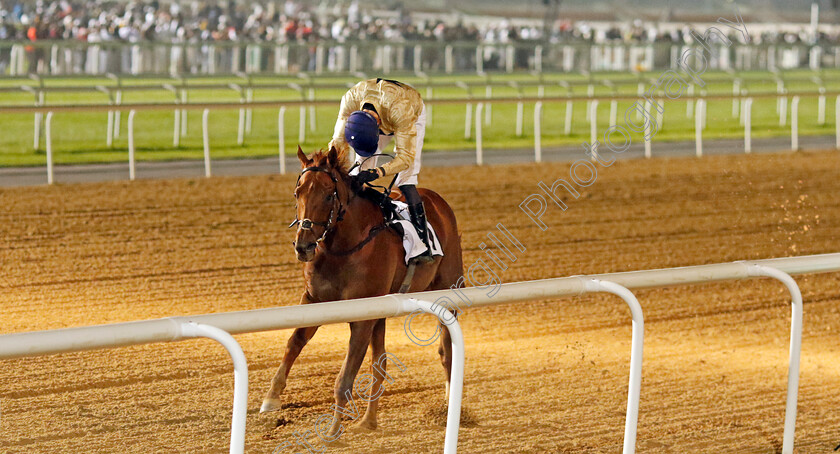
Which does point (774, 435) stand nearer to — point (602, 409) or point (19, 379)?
point (602, 409)

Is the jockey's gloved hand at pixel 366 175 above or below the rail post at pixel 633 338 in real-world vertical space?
above

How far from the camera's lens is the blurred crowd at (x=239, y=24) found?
2000 cm

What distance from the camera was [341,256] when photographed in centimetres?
429

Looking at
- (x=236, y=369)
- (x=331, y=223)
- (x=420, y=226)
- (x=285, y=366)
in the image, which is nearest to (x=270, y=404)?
(x=285, y=366)

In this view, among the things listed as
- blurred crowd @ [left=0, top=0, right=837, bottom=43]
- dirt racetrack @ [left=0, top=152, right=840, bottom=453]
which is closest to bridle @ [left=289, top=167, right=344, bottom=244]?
dirt racetrack @ [left=0, top=152, right=840, bottom=453]

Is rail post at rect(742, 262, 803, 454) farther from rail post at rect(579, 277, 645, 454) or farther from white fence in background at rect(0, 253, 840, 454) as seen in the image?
rail post at rect(579, 277, 645, 454)

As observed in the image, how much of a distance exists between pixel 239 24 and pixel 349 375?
20.5 metres

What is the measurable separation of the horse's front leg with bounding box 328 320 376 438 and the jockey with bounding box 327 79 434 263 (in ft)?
1.90

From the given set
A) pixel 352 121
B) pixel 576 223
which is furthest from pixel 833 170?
pixel 352 121

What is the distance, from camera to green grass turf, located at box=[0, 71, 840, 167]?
14.2m

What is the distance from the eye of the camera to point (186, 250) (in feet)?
26.4

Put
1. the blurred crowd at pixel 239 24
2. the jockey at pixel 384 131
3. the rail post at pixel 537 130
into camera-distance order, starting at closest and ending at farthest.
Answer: the jockey at pixel 384 131
the rail post at pixel 537 130
the blurred crowd at pixel 239 24

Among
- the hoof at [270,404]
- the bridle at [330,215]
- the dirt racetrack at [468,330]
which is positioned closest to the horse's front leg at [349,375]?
the dirt racetrack at [468,330]

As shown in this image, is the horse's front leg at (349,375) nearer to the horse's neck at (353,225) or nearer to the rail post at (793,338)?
the horse's neck at (353,225)
